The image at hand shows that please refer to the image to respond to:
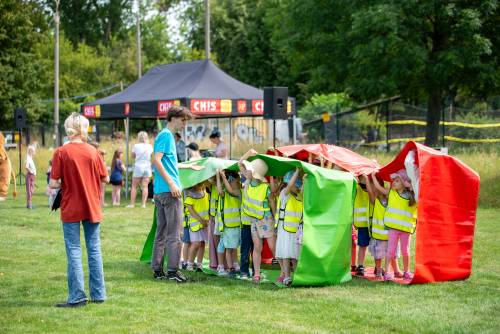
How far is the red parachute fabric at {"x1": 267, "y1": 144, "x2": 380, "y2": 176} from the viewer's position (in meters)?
10.7

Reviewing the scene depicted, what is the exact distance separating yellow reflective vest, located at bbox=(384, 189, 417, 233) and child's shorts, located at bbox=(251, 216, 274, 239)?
1.38 m

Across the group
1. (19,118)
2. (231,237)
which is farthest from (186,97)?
(19,118)

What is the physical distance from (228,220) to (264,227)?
1.94ft

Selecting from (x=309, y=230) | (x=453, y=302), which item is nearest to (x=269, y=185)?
(x=309, y=230)

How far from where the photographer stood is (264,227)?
10109 mm

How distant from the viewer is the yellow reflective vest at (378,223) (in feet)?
33.6

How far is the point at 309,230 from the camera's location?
31.4 feet

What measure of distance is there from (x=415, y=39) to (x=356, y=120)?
603cm

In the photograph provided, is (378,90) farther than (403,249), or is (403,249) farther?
(378,90)

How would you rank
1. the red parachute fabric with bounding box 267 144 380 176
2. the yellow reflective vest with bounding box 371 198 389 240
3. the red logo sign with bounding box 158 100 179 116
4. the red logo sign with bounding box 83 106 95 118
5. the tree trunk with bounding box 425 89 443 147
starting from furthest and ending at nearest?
the tree trunk with bounding box 425 89 443 147 < the red logo sign with bounding box 83 106 95 118 < the red logo sign with bounding box 158 100 179 116 < the red parachute fabric with bounding box 267 144 380 176 < the yellow reflective vest with bounding box 371 198 389 240

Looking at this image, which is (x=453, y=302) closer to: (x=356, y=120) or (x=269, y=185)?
(x=269, y=185)

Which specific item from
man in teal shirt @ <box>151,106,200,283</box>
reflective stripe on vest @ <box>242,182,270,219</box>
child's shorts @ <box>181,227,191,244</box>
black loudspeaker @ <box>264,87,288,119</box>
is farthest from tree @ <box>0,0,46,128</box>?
reflective stripe on vest @ <box>242,182,270,219</box>

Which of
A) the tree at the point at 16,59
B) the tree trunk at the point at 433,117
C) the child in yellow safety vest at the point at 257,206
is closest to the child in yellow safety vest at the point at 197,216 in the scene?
the child in yellow safety vest at the point at 257,206

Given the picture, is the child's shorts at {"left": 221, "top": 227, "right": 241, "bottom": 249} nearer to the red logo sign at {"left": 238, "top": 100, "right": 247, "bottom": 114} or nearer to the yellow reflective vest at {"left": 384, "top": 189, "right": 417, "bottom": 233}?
the yellow reflective vest at {"left": 384, "top": 189, "right": 417, "bottom": 233}
